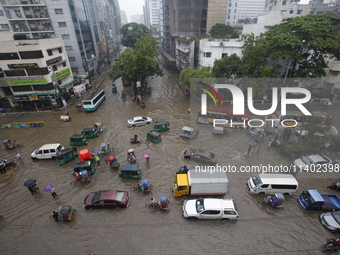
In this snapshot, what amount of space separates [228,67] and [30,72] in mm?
31498

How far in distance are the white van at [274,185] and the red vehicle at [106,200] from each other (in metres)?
10.2

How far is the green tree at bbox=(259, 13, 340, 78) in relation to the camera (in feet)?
78.2

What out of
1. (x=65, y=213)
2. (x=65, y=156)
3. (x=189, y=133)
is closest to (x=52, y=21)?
(x=65, y=156)

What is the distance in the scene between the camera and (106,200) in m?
12.8

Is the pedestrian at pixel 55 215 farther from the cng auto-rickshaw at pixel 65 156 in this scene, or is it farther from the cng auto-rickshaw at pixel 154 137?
the cng auto-rickshaw at pixel 154 137

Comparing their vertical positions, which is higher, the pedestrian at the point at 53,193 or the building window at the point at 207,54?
the building window at the point at 207,54

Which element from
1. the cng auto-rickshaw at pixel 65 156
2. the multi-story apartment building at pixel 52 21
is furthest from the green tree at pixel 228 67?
the multi-story apartment building at pixel 52 21

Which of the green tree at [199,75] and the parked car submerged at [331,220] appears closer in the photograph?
the parked car submerged at [331,220]

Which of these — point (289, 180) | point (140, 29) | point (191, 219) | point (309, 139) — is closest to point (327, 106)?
point (309, 139)

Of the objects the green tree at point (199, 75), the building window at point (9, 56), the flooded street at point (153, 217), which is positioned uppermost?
the building window at point (9, 56)

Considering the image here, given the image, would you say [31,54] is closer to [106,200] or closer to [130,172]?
[130,172]

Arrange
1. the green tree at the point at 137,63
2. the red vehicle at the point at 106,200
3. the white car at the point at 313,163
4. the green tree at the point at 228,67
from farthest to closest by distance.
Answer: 1. the green tree at the point at 137,63
2. the green tree at the point at 228,67
3. the white car at the point at 313,163
4. the red vehicle at the point at 106,200

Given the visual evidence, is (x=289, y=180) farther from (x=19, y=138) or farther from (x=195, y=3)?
(x=195, y=3)

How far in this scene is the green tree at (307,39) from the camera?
23844 millimetres
